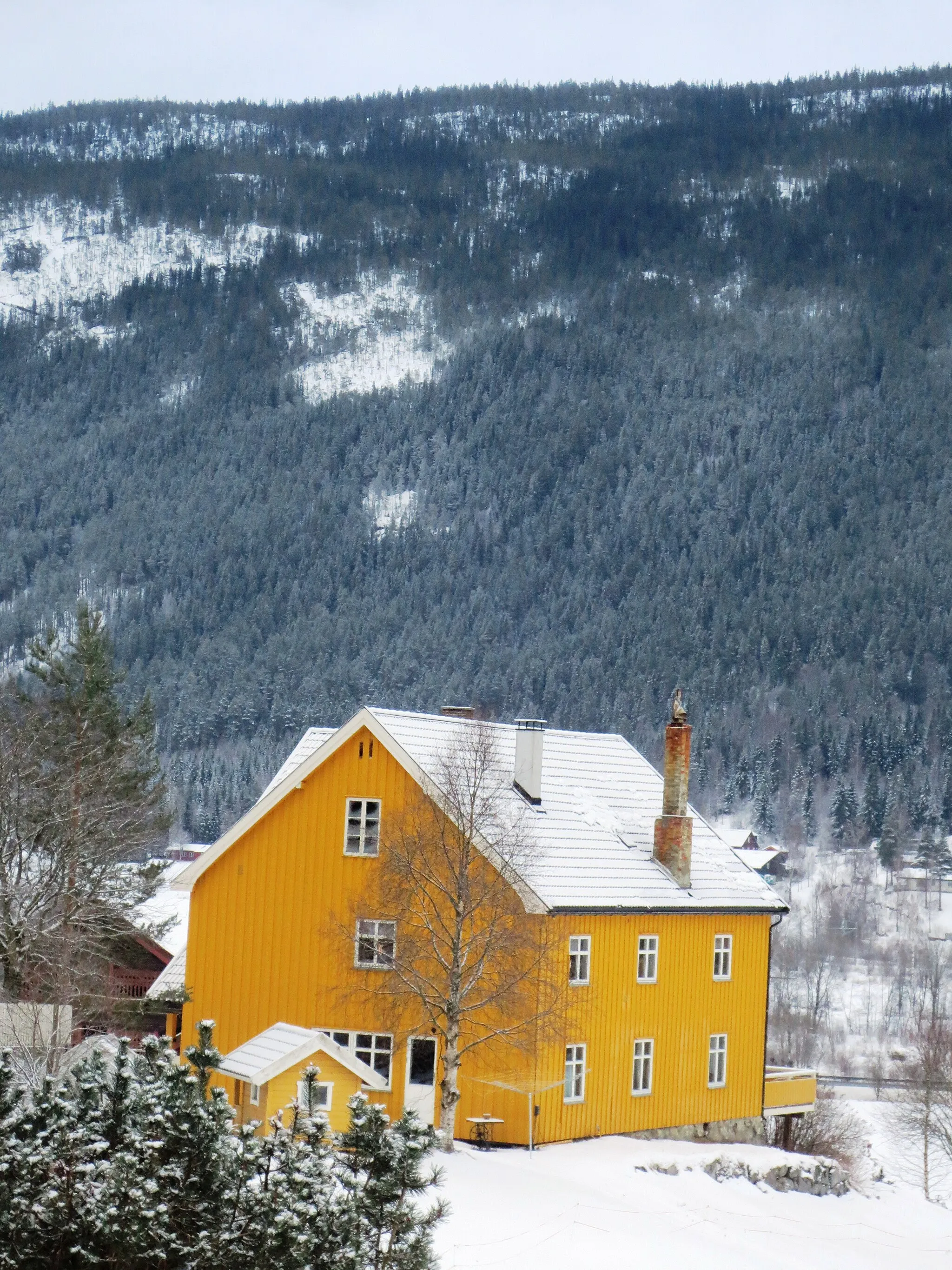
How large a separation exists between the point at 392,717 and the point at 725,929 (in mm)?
9743

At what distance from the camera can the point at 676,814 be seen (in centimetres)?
3922

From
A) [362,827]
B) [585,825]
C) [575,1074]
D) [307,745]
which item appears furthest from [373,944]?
[307,745]

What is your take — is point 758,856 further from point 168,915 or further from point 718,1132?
point 718,1132

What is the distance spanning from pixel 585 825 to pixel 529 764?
1.95m

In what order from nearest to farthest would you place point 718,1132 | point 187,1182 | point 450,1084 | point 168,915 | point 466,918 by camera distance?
point 187,1182 < point 450,1084 < point 466,918 < point 718,1132 < point 168,915

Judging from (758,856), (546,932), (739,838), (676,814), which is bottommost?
(546,932)

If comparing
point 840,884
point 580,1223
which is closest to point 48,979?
point 580,1223

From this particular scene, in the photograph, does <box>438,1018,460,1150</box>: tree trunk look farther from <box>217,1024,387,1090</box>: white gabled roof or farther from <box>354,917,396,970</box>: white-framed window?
<box>354,917,396,970</box>: white-framed window

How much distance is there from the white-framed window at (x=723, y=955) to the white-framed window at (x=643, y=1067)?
309 cm

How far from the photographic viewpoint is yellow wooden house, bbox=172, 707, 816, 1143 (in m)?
34.3

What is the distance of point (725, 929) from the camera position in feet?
130

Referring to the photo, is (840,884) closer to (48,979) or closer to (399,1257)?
(48,979)

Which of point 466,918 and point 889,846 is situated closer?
point 466,918

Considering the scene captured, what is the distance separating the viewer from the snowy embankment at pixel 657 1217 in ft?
81.3
